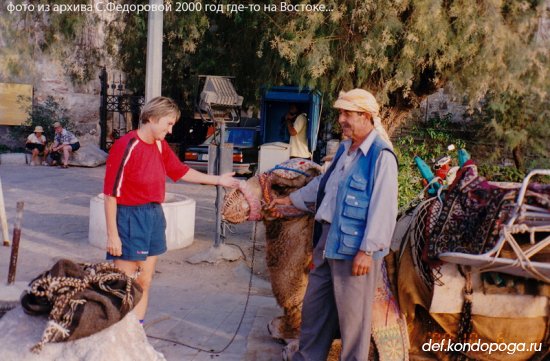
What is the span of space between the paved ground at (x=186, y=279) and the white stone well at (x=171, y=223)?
12 cm

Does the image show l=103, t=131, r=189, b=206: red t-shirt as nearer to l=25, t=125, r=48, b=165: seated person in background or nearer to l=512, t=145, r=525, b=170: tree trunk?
l=512, t=145, r=525, b=170: tree trunk

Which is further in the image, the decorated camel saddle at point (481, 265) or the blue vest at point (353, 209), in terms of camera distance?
the blue vest at point (353, 209)

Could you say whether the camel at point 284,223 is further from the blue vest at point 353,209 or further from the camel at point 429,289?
the blue vest at point 353,209

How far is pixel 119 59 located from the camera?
36.6ft

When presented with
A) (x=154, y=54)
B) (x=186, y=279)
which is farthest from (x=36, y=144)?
(x=186, y=279)

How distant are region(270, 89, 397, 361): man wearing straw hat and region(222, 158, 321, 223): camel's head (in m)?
0.44

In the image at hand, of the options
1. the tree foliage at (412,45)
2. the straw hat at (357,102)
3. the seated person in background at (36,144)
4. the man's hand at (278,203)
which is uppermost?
the tree foliage at (412,45)

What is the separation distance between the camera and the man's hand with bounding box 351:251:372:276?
11.1 feet

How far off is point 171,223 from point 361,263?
4.86 metres

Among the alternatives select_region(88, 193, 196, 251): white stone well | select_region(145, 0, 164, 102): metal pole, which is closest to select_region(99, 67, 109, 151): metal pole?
select_region(88, 193, 196, 251): white stone well

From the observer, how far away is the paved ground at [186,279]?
185 inches

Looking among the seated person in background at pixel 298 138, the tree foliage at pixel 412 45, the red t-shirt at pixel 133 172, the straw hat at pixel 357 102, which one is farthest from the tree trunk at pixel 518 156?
the red t-shirt at pixel 133 172

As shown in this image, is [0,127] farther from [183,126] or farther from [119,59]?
[119,59]

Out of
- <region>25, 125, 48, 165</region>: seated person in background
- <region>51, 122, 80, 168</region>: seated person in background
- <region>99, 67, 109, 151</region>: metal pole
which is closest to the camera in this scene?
<region>51, 122, 80, 168</region>: seated person in background
